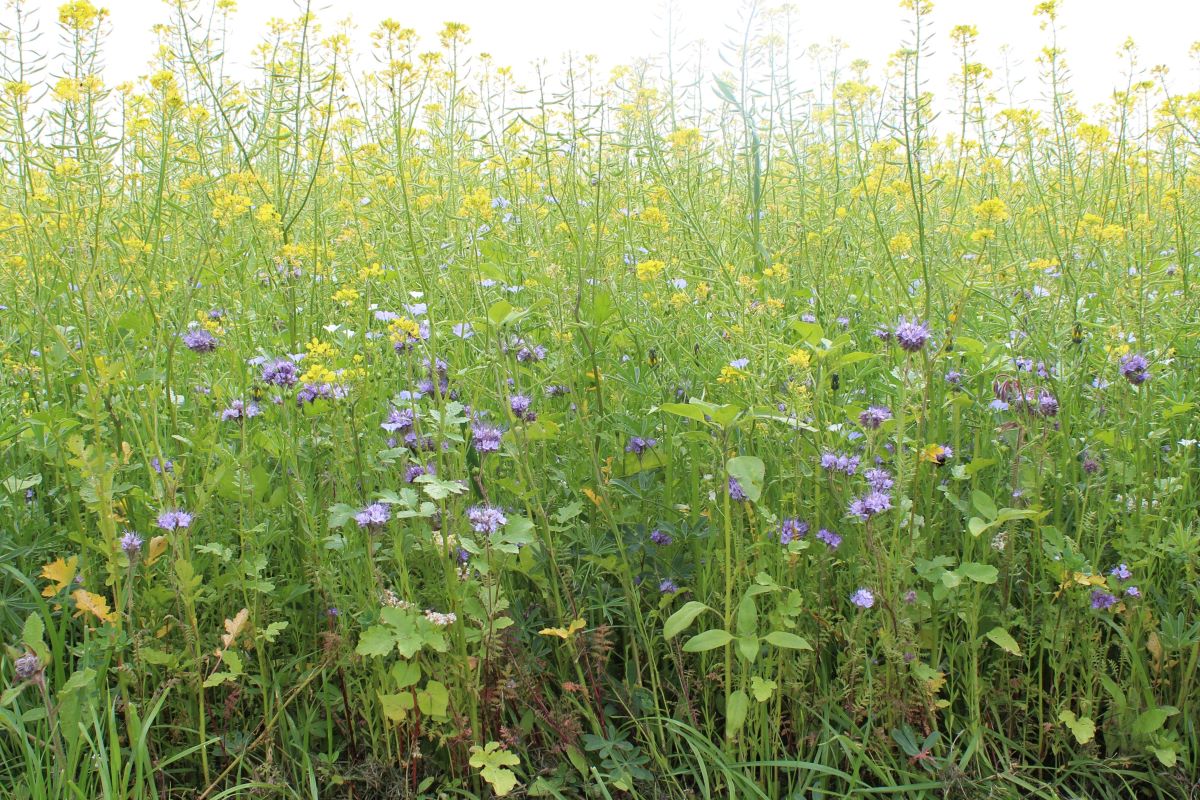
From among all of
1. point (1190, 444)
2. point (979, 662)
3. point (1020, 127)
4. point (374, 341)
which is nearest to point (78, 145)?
point (374, 341)

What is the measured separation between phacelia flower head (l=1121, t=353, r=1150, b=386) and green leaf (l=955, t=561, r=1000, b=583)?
551 millimetres

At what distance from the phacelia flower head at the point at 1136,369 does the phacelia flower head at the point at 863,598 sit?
2.37ft

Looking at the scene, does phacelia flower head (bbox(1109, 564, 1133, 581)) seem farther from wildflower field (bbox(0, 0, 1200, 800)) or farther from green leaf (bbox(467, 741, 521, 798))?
green leaf (bbox(467, 741, 521, 798))

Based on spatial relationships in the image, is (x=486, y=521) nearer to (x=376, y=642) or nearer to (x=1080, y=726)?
(x=376, y=642)

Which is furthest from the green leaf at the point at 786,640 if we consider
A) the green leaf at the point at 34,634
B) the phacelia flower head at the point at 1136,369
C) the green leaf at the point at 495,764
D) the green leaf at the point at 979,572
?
the green leaf at the point at 34,634

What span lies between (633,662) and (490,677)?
1.11 ft

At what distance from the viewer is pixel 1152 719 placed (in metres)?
1.67

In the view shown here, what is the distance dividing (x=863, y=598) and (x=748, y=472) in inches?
15.7

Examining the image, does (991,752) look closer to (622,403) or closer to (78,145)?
(622,403)

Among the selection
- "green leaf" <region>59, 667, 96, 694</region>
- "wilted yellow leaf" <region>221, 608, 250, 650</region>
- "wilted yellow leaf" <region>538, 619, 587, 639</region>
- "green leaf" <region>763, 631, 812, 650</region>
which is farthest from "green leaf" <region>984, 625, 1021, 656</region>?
"green leaf" <region>59, 667, 96, 694</region>

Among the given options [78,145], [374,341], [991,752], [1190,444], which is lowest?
[991,752]

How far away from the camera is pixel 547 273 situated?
6.52 feet

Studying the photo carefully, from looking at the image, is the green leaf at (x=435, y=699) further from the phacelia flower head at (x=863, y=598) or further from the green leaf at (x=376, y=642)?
the phacelia flower head at (x=863, y=598)

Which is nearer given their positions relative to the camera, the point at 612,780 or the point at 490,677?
the point at 612,780
